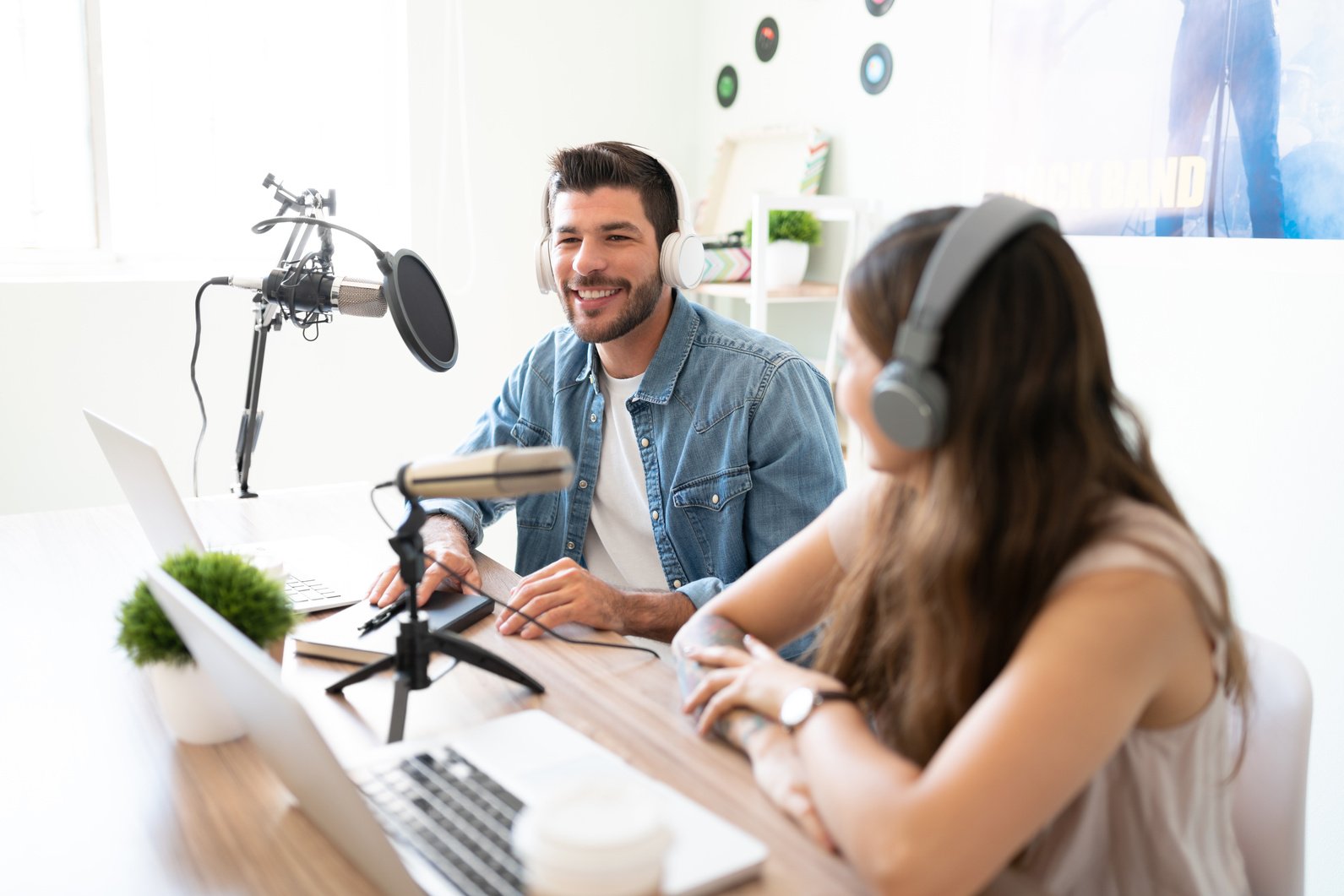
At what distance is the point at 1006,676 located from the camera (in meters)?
0.81

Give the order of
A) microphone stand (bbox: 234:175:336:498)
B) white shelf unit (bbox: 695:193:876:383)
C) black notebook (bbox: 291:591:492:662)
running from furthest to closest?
white shelf unit (bbox: 695:193:876:383)
microphone stand (bbox: 234:175:336:498)
black notebook (bbox: 291:591:492:662)

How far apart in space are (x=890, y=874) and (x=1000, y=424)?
35 centimetres

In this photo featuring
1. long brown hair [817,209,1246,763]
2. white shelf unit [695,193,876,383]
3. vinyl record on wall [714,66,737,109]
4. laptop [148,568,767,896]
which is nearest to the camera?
laptop [148,568,767,896]

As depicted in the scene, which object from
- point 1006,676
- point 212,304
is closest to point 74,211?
point 212,304

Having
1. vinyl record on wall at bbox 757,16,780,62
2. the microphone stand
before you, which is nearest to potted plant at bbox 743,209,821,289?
vinyl record on wall at bbox 757,16,780,62

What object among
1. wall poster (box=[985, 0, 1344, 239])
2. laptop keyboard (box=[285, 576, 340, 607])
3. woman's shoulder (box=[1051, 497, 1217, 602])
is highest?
wall poster (box=[985, 0, 1344, 239])

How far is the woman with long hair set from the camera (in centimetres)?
77

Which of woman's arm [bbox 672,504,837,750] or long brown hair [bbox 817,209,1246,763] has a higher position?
long brown hair [bbox 817,209,1246,763]

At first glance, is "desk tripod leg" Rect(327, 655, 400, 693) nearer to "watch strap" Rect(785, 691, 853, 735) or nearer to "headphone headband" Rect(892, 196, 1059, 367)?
"watch strap" Rect(785, 691, 853, 735)

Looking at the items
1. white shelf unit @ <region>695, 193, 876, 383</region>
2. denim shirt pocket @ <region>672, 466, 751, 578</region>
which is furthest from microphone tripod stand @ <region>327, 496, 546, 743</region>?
white shelf unit @ <region>695, 193, 876, 383</region>

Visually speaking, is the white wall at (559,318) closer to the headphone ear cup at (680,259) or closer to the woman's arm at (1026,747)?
the headphone ear cup at (680,259)

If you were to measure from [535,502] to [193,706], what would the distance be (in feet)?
2.77

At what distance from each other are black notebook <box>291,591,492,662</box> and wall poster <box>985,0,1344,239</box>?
1.53 meters

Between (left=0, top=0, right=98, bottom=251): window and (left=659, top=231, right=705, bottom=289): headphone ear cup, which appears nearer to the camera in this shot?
(left=659, top=231, right=705, bottom=289): headphone ear cup
